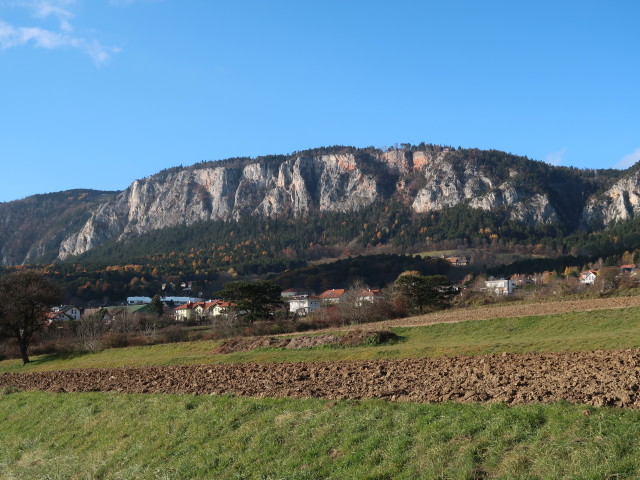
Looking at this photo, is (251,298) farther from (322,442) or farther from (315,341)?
(322,442)

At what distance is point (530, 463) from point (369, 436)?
324cm

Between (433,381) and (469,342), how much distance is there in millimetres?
18755

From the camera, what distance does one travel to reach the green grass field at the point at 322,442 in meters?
8.23

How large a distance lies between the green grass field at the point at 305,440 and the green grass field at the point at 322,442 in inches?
1.0

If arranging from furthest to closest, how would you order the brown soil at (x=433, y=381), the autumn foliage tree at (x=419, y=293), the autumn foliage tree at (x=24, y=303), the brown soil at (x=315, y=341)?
the autumn foliage tree at (x=419, y=293)
the autumn foliage tree at (x=24, y=303)
the brown soil at (x=315, y=341)
the brown soil at (x=433, y=381)

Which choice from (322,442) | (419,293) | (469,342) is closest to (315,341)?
(469,342)

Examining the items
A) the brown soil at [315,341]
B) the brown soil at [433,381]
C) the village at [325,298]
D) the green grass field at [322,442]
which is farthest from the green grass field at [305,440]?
the village at [325,298]

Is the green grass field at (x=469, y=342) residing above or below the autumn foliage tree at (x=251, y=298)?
below

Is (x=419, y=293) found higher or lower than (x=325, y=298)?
higher

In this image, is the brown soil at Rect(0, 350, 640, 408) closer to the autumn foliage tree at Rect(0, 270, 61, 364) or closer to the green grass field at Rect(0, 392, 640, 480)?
the green grass field at Rect(0, 392, 640, 480)

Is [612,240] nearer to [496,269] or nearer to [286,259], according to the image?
[496,269]

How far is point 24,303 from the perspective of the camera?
154 feet

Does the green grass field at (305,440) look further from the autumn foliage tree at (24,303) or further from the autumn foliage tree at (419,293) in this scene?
the autumn foliage tree at (419,293)

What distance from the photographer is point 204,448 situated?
39.1ft
